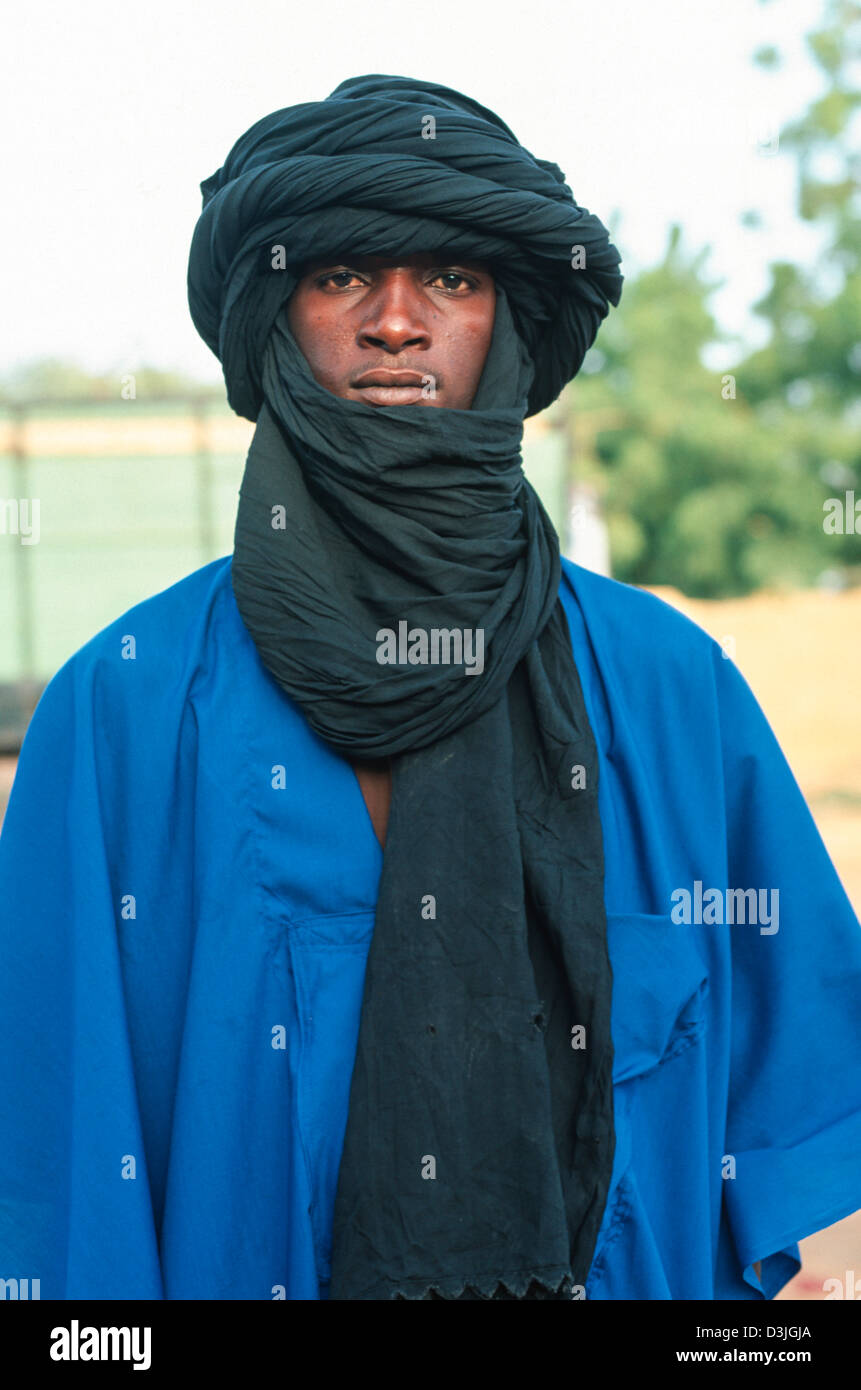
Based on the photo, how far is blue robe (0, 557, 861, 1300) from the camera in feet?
5.32

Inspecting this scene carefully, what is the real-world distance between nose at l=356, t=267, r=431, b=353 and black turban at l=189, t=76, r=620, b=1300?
5 cm

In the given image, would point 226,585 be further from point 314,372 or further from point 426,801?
point 426,801

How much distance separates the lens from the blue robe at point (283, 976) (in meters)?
1.62

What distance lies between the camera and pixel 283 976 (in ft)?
5.41

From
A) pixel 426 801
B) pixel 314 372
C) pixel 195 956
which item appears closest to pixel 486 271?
pixel 314 372

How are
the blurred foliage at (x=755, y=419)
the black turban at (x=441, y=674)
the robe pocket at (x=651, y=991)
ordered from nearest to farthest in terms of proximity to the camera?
the black turban at (x=441, y=674), the robe pocket at (x=651, y=991), the blurred foliage at (x=755, y=419)

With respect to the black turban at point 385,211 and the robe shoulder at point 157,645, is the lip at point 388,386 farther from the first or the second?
the robe shoulder at point 157,645

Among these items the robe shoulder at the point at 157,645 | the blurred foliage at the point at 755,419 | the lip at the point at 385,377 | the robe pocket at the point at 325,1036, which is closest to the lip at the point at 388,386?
the lip at the point at 385,377

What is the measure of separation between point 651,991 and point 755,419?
20.8m

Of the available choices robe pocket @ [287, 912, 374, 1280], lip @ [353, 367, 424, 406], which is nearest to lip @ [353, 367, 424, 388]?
lip @ [353, 367, 424, 406]

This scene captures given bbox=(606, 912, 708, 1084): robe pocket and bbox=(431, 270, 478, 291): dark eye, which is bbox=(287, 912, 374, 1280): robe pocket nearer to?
bbox=(606, 912, 708, 1084): robe pocket
